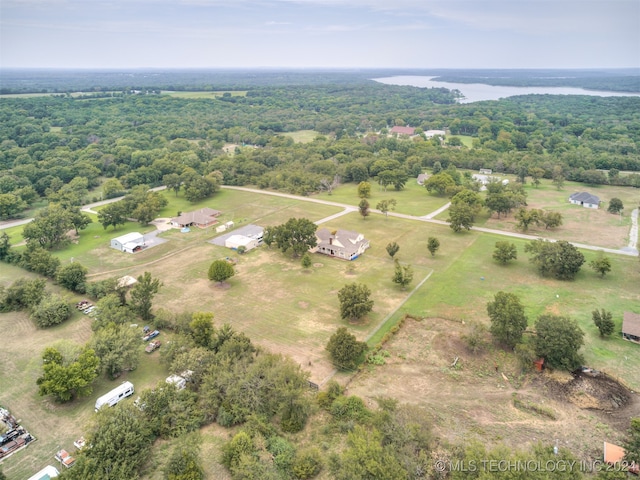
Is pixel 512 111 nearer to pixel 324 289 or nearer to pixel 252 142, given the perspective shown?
pixel 252 142

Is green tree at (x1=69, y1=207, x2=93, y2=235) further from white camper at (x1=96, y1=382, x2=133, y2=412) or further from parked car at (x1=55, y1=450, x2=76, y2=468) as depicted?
parked car at (x1=55, y1=450, x2=76, y2=468)

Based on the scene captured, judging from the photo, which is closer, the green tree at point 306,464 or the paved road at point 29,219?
the green tree at point 306,464

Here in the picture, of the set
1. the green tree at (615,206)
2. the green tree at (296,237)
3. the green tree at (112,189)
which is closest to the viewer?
the green tree at (296,237)

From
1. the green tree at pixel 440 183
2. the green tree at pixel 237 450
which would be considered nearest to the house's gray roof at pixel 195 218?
the green tree at pixel 440 183

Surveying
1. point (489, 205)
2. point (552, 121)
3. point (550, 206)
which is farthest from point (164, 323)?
point (552, 121)

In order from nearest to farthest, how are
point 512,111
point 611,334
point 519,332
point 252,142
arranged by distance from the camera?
point 519,332 < point 611,334 < point 252,142 < point 512,111

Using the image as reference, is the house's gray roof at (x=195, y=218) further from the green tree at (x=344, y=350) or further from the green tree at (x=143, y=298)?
the green tree at (x=344, y=350)

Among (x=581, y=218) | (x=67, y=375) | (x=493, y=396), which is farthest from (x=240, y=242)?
(x=581, y=218)
